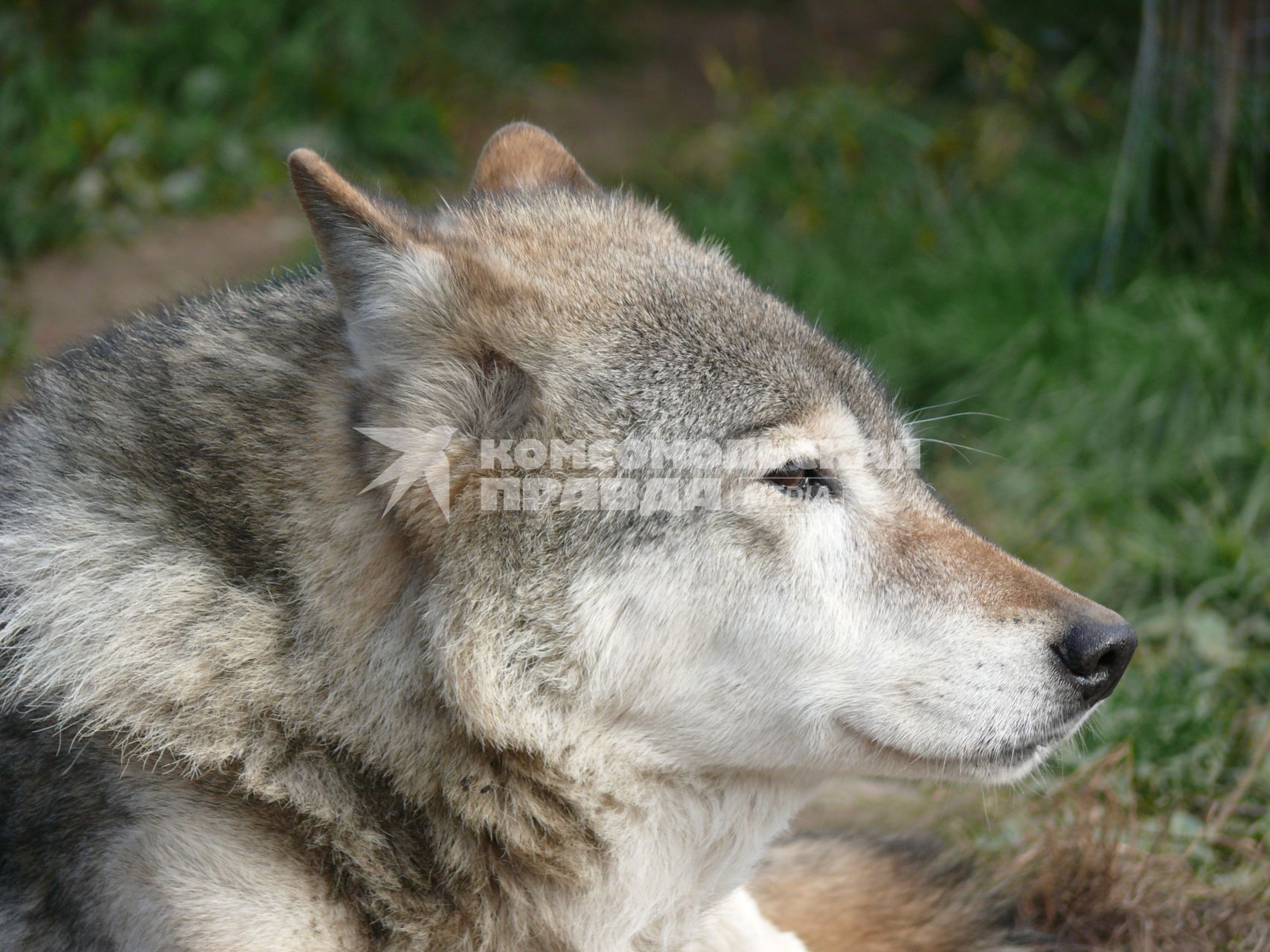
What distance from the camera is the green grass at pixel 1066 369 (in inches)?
153

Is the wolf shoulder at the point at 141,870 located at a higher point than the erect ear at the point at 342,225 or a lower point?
lower

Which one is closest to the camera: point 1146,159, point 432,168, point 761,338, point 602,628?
point 602,628

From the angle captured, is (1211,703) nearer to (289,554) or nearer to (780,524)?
(780,524)

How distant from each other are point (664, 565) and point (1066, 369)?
376 cm

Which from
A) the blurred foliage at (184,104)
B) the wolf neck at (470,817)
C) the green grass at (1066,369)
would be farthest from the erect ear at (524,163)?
the blurred foliage at (184,104)

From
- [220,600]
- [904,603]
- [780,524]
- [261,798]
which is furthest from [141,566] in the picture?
[904,603]

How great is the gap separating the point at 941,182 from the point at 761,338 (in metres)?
5.22

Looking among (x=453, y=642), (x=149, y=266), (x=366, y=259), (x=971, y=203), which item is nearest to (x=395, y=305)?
(x=366, y=259)

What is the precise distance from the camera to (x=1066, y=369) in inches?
219

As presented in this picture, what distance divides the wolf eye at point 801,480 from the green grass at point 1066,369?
3.41ft

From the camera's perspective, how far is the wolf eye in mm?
2504

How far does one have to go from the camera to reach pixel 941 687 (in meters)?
2.41

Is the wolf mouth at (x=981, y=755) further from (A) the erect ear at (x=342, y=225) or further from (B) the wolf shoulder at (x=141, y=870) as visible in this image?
(A) the erect ear at (x=342, y=225)

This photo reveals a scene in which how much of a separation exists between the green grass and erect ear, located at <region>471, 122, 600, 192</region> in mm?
1071
